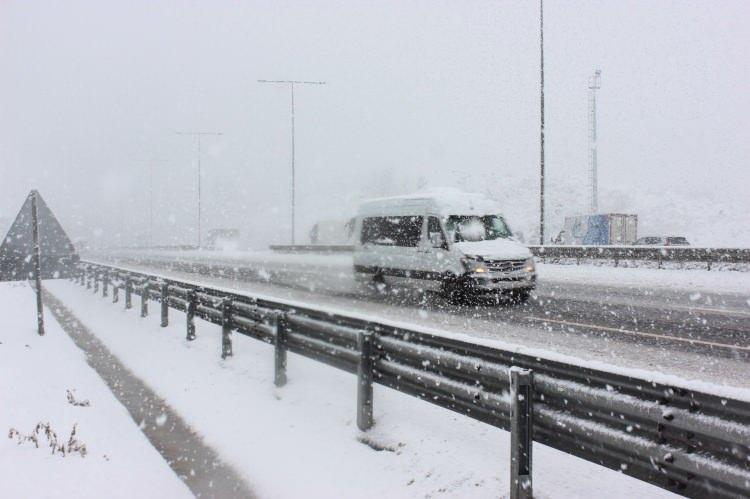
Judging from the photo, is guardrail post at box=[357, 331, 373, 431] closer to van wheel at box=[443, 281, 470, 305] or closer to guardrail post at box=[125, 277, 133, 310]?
van wheel at box=[443, 281, 470, 305]

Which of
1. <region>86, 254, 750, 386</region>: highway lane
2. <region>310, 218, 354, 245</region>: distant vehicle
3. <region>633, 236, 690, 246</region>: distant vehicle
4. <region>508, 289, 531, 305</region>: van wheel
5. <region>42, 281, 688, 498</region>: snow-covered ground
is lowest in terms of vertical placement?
<region>42, 281, 688, 498</region>: snow-covered ground

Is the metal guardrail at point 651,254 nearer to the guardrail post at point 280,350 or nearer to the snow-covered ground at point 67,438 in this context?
the guardrail post at point 280,350

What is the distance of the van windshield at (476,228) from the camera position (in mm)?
14172

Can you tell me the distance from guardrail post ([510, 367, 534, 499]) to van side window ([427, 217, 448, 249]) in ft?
33.2

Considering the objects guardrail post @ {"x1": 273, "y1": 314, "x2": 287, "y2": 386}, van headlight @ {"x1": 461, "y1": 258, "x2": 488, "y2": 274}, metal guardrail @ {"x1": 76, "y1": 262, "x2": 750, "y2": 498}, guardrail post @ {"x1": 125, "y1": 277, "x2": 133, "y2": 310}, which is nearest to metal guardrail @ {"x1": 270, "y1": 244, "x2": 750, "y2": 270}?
van headlight @ {"x1": 461, "y1": 258, "x2": 488, "y2": 274}

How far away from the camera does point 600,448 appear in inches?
137

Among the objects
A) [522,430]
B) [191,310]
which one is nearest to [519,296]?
[191,310]

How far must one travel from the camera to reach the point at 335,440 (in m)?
5.54

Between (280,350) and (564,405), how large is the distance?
13.7ft

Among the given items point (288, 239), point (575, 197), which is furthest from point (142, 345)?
point (575, 197)

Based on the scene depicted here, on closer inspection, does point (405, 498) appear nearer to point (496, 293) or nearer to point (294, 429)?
point (294, 429)

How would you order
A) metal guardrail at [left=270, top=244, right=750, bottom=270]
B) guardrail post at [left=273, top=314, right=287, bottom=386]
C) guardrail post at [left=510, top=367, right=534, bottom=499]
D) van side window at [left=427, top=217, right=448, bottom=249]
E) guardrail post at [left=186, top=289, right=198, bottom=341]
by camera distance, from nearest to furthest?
guardrail post at [left=510, top=367, right=534, bottom=499]
guardrail post at [left=273, top=314, right=287, bottom=386]
guardrail post at [left=186, top=289, right=198, bottom=341]
van side window at [left=427, top=217, right=448, bottom=249]
metal guardrail at [left=270, top=244, right=750, bottom=270]

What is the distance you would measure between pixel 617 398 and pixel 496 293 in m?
9.94

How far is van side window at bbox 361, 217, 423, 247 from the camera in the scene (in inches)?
595
